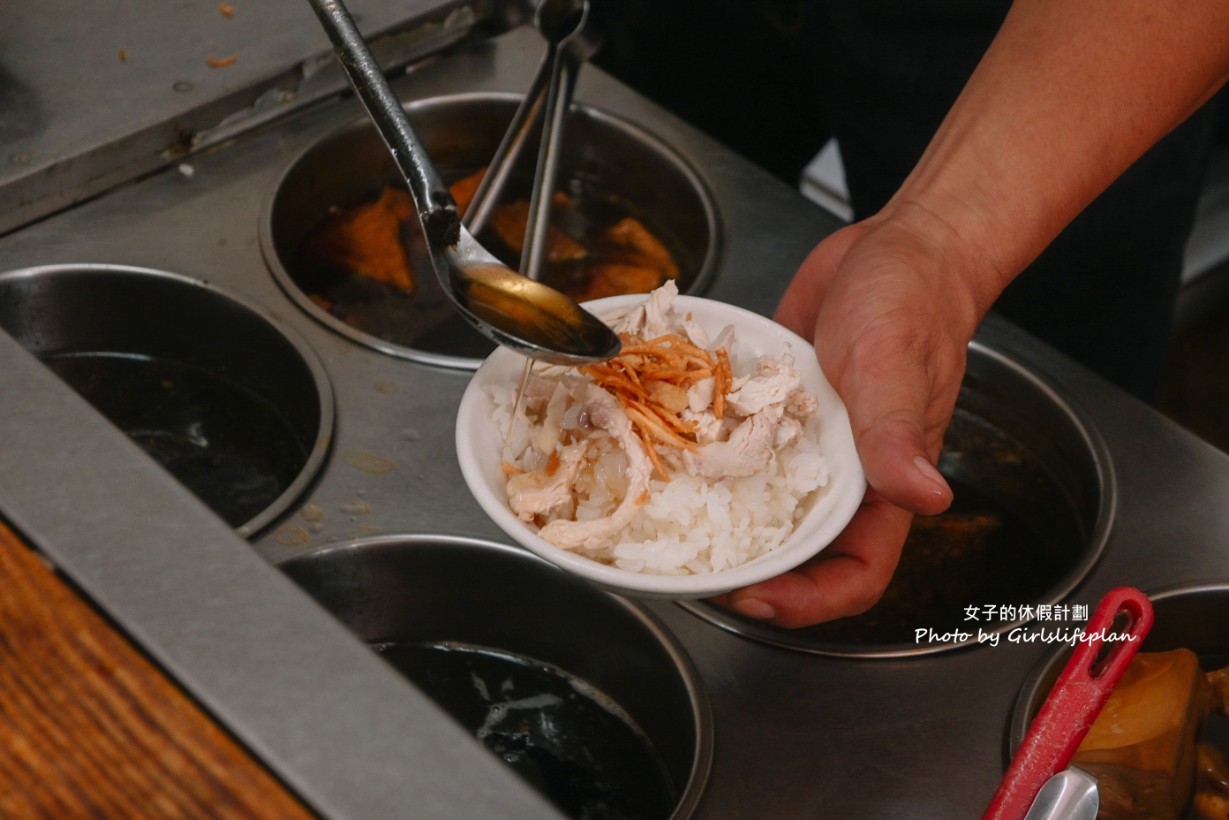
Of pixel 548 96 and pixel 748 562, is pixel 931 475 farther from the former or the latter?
pixel 548 96

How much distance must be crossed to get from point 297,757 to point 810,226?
Result: 1.32 meters

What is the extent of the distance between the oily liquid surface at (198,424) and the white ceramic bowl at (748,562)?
444mm

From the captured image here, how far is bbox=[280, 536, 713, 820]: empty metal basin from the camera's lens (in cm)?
124

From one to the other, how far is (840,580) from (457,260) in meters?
0.56

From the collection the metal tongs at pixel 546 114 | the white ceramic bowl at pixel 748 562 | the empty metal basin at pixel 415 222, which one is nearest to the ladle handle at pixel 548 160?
the metal tongs at pixel 546 114

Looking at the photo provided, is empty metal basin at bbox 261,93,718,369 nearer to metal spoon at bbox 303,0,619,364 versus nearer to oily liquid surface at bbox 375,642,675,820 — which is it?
metal spoon at bbox 303,0,619,364

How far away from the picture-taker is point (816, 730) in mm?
1163

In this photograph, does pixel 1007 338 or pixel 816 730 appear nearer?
pixel 816 730

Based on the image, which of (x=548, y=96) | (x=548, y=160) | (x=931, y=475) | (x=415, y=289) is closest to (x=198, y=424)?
(x=415, y=289)

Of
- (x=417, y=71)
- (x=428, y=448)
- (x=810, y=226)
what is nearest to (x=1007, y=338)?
(x=810, y=226)

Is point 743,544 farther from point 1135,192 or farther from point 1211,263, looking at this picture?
point 1211,263

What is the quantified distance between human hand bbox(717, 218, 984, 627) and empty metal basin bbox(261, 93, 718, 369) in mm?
331

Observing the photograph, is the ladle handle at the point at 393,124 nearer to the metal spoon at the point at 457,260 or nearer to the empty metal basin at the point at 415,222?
the metal spoon at the point at 457,260

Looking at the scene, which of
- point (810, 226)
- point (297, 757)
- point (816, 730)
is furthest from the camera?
Answer: point (810, 226)
